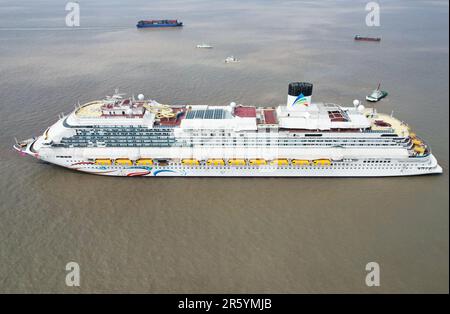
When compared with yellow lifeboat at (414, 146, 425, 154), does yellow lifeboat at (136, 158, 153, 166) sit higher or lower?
lower

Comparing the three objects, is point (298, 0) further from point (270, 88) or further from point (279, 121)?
point (279, 121)

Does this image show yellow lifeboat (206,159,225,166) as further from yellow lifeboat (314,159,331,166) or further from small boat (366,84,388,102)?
small boat (366,84,388,102)

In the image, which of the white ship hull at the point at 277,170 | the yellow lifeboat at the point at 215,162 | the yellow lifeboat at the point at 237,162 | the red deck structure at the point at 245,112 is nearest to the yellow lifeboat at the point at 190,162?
the white ship hull at the point at 277,170

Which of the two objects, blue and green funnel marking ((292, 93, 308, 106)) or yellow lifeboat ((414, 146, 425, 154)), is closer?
yellow lifeboat ((414, 146, 425, 154))

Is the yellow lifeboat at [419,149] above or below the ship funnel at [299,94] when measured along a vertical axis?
below

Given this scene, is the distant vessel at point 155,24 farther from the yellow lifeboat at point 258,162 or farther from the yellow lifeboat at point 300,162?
the yellow lifeboat at point 300,162

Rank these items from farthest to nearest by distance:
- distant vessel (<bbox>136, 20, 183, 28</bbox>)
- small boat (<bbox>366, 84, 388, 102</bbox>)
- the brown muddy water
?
distant vessel (<bbox>136, 20, 183, 28</bbox>), small boat (<bbox>366, 84, 388, 102</bbox>), the brown muddy water

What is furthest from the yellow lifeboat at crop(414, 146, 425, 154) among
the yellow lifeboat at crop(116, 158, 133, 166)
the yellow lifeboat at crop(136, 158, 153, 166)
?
the yellow lifeboat at crop(116, 158, 133, 166)

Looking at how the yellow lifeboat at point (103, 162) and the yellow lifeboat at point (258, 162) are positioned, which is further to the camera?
the yellow lifeboat at point (103, 162)
